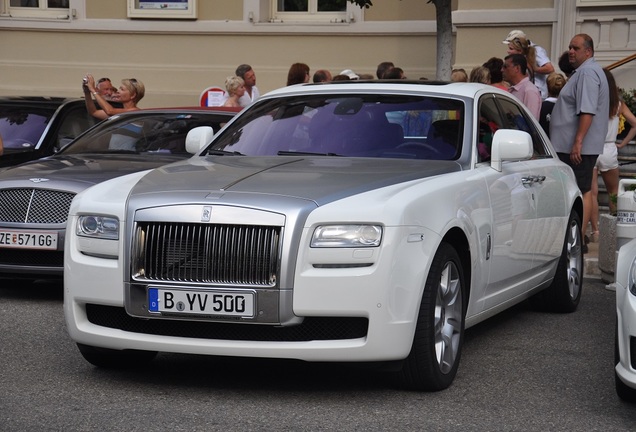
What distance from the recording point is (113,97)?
13.5 meters

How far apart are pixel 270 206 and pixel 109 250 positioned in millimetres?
841

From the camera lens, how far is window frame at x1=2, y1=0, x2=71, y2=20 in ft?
69.2

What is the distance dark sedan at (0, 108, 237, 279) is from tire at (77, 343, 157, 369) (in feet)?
5.46

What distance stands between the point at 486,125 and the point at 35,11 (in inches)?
610

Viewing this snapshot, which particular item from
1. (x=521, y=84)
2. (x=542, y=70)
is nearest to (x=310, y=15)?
(x=542, y=70)

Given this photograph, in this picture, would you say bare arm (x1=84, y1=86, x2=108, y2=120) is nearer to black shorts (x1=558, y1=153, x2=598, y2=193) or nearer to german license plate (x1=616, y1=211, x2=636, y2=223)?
black shorts (x1=558, y1=153, x2=598, y2=193)

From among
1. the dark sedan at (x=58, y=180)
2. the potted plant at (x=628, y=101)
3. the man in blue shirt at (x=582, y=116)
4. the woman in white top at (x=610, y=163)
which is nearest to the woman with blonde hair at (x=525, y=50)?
the woman in white top at (x=610, y=163)

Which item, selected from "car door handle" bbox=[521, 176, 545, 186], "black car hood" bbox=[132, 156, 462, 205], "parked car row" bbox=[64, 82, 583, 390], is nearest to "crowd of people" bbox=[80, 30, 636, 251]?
"car door handle" bbox=[521, 176, 545, 186]

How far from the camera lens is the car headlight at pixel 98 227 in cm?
579

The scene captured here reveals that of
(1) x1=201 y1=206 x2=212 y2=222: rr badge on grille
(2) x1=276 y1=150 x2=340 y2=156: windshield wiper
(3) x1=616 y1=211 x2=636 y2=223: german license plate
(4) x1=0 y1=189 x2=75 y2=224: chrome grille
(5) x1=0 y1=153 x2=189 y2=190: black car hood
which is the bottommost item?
(3) x1=616 y1=211 x2=636 y2=223: german license plate

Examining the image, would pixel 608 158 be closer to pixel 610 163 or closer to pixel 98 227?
pixel 610 163

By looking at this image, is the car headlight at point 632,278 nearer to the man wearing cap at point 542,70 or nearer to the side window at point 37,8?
the man wearing cap at point 542,70

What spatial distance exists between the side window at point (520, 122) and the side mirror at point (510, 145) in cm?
88

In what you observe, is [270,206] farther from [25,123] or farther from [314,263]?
[25,123]
